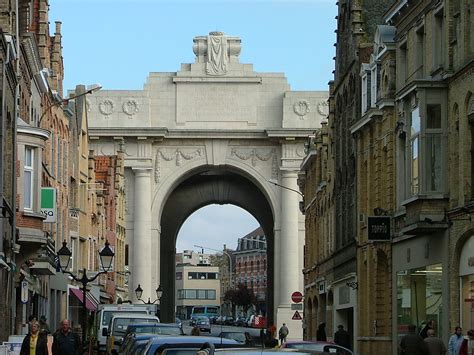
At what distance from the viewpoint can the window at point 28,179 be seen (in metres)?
44.4

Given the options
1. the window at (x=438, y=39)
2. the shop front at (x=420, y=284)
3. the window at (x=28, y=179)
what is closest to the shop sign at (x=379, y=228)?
the shop front at (x=420, y=284)

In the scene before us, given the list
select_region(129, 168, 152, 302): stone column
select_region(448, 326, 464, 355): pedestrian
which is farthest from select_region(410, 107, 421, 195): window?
select_region(129, 168, 152, 302): stone column

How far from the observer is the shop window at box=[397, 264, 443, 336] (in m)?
35.6

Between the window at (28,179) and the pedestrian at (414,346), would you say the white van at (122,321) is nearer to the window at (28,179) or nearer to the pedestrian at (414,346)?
the window at (28,179)

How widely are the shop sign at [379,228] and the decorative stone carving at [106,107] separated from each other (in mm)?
61530

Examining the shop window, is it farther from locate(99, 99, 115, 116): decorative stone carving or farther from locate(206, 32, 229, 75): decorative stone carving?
locate(206, 32, 229, 75): decorative stone carving

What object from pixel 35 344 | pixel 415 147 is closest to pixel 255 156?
pixel 415 147

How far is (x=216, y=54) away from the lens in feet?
337

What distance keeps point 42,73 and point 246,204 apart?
68014mm

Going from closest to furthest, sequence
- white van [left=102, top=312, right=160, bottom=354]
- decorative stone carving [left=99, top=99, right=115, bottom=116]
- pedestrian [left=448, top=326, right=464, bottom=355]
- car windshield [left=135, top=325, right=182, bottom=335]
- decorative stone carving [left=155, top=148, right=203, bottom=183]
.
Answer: pedestrian [left=448, top=326, right=464, bottom=355], car windshield [left=135, top=325, right=182, bottom=335], white van [left=102, top=312, right=160, bottom=354], decorative stone carving [left=99, top=99, right=115, bottom=116], decorative stone carving [left=155, top=148, right=203, bottom=183]

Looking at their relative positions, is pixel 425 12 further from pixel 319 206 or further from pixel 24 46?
pixel 319 206

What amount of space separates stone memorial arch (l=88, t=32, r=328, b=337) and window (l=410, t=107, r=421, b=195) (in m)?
64.9

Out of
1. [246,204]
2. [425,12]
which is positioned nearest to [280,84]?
[246,204]

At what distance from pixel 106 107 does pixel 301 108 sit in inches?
532
